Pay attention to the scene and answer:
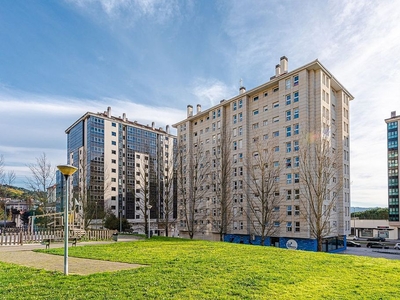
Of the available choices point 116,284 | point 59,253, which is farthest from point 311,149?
point 116,284

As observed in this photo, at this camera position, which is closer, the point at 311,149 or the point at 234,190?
the point at 311,149

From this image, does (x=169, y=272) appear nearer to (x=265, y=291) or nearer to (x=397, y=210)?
(x=265, y=291)

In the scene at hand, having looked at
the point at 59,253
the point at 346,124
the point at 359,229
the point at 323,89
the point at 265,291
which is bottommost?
the point at 359,229

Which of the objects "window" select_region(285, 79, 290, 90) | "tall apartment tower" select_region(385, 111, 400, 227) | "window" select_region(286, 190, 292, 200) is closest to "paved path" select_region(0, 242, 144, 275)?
"window" select_region(286, 190, 292, 200)

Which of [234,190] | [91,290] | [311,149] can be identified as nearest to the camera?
[91,290]

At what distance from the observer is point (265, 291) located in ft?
22.9

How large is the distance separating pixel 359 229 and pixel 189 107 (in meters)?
52.3

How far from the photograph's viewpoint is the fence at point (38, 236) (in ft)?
60.7

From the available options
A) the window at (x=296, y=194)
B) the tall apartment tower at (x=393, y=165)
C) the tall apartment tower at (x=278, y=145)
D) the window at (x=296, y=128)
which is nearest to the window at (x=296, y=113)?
the tall apartment tower at (x=278, y=145)

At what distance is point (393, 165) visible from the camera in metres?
69.3

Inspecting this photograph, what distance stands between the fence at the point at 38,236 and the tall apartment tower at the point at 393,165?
6682 cm

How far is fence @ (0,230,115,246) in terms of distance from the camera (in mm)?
18500

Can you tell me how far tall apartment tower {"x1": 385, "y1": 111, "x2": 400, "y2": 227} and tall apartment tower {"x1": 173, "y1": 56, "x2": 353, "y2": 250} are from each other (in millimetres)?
33643

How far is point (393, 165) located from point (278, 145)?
4626cm
